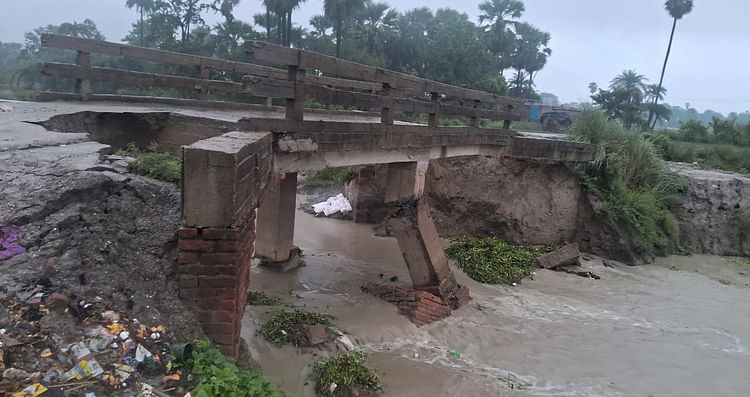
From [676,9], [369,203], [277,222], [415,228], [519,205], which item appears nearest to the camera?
[415,228]

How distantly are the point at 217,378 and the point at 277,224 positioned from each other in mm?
5612

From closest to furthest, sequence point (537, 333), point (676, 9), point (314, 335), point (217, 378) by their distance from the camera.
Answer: point (217, 378) → point (314, 335) → point (537, 333) → point (676, 9)

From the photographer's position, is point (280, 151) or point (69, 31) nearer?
point (280, 151)

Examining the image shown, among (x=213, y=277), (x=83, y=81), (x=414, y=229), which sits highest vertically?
(x=83, y=81)

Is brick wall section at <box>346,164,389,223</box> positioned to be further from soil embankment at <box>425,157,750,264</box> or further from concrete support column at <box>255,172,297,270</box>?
concrete support column at <box>255,172,297,270</box>

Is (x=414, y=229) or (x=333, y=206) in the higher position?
(x=414, y=229)

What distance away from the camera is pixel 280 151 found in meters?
5.52

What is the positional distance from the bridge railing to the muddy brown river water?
9.42ft

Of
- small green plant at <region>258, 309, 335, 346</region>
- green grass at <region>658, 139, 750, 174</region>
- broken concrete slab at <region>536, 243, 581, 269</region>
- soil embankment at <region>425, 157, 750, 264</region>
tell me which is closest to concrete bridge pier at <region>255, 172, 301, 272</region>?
small green plant at <region>258, 309, 335, 346</region>

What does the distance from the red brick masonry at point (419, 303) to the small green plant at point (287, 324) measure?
1.35m

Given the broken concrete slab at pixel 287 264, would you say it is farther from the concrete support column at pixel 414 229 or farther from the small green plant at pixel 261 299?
the concrete support column at pixel 414 229

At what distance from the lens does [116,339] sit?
2668mm

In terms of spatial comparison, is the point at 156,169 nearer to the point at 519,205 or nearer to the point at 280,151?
the point at 280,151

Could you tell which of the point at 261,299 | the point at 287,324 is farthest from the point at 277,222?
the point at 287,324
